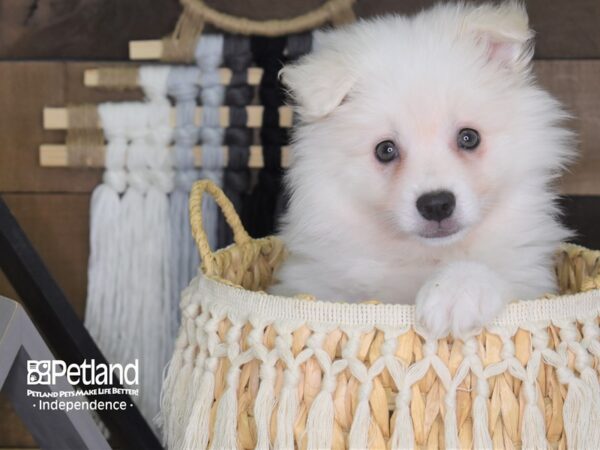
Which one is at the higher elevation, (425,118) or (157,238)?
(425,118)

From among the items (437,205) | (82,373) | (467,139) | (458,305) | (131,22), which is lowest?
(82,373)

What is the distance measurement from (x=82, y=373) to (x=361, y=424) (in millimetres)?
970

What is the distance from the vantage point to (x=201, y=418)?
1.34 meters

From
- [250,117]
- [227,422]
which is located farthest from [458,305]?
[250,117]

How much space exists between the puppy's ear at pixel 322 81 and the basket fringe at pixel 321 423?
669 mm

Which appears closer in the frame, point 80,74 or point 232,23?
point 232,23

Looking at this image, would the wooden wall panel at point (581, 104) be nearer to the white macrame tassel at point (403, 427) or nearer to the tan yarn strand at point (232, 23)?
the tan yarn strand at point (232, 23)

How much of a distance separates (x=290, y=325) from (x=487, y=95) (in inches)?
28.3

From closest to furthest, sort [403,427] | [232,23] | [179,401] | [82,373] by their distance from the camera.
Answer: [403,427] < [179,401] < [82,373] < [232,23]

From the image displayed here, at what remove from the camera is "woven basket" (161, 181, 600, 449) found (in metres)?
1.22

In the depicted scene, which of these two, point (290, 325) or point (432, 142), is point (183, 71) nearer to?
point (432, 142)

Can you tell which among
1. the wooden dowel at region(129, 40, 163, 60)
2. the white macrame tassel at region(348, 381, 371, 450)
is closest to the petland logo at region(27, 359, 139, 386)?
the white macrame tassel at region(348, 381, 371, 450)

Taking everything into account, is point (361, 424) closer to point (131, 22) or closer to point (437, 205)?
point (437, 205)

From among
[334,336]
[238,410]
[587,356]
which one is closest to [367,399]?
[334,336]
